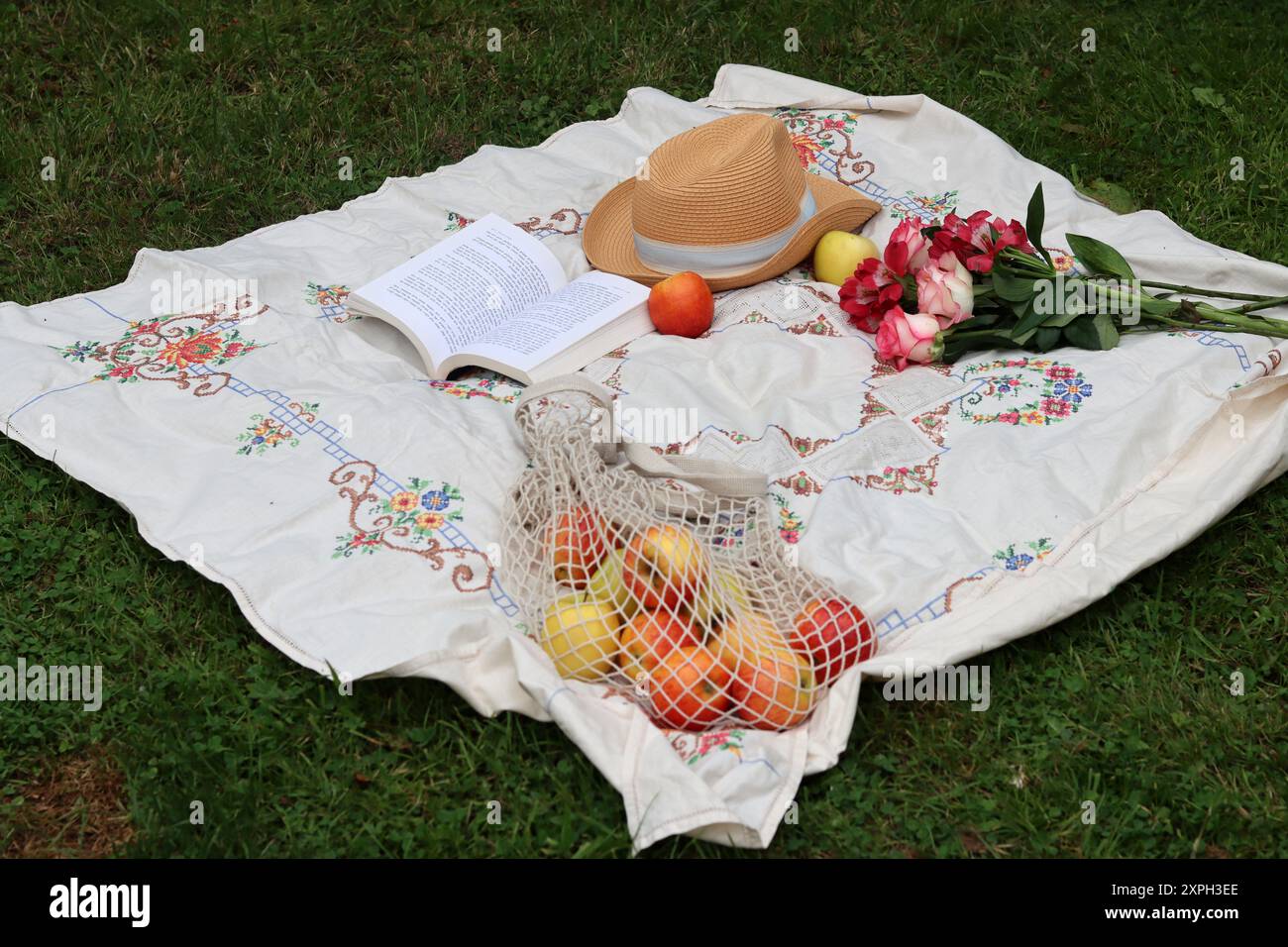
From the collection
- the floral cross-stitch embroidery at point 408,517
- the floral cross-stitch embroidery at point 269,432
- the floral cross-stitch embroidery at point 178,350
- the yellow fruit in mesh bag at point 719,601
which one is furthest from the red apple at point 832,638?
the floral cross-stitch embroidery at point 178,350

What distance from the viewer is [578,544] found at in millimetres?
2443

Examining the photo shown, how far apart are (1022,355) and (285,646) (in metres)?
1.72

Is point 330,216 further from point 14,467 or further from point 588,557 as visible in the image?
point 588,557

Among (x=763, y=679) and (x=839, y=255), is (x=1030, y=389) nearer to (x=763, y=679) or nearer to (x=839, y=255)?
(x=839, y=255)

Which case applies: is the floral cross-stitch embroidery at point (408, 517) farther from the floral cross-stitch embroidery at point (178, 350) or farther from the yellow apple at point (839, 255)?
the yellow apple at point (839, 255)

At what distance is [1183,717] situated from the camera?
93.6 inches

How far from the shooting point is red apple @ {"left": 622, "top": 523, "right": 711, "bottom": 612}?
90.7 inches

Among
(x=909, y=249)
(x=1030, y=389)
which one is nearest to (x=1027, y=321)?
(x=1030, y=389)

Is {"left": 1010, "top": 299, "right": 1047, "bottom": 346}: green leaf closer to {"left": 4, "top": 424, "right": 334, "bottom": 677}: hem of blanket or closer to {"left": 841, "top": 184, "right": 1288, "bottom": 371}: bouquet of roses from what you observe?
{"left": 841, "top": 184, "right": 1288, "bottom": 371}: bouquet of roses

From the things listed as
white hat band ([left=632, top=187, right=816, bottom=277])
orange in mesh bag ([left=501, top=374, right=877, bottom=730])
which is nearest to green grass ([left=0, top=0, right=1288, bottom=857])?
orange in mesh bag ([left=501, top=374, right=877, bottom=730])

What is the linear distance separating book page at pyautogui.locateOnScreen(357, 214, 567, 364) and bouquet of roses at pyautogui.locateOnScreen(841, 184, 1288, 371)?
878 mm

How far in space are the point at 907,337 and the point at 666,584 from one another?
105 centimetres

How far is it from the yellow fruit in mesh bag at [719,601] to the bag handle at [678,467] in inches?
9.6

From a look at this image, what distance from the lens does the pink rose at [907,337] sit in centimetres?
304
